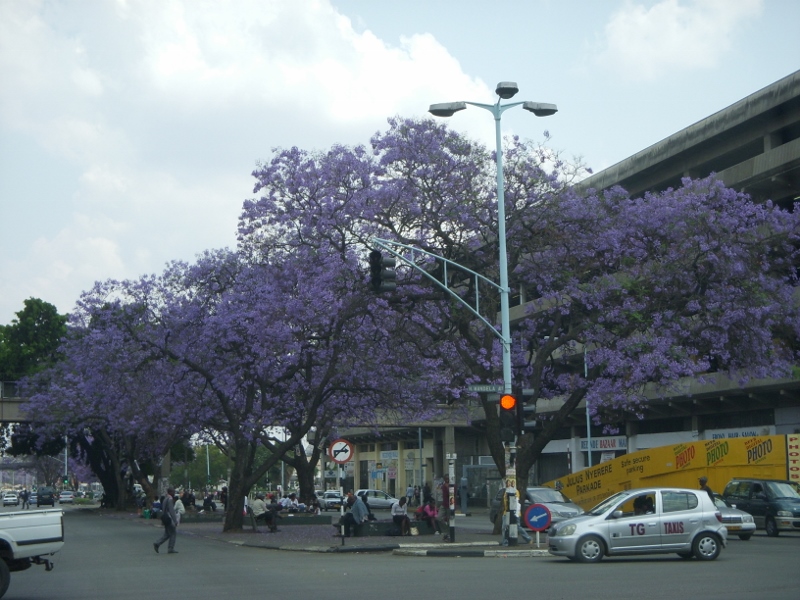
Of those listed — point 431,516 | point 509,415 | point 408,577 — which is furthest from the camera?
point 431,516

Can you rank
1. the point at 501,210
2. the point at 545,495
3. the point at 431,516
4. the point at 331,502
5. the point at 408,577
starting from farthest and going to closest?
the point at 331,502, the point at 431,516, the point at 545,495, the point at 501,210, the point at 408,577

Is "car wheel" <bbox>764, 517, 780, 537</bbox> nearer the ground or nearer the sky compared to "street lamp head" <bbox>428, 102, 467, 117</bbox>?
nearer the ground

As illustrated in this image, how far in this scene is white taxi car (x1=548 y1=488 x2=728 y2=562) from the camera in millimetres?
19984

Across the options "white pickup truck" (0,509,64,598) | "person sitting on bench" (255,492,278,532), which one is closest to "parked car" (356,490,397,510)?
"person sitting on bench" (255,492,278,532)

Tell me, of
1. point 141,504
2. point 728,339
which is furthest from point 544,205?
point 141,504

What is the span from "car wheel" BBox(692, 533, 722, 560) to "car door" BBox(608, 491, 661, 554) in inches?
29.1

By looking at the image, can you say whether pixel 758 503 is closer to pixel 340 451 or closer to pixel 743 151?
pixel 340 451

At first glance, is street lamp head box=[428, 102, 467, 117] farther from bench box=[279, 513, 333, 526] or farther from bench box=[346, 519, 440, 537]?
bench box=[279, 513, 333, 526]

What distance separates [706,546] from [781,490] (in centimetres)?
1212

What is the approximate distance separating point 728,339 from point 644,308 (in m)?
2.50

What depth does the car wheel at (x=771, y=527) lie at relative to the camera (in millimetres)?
30328

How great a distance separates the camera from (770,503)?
30547 millimetres

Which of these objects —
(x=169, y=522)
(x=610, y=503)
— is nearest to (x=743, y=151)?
(x=610, y=503)

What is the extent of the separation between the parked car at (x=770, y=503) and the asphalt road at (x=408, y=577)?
4.30 metres
